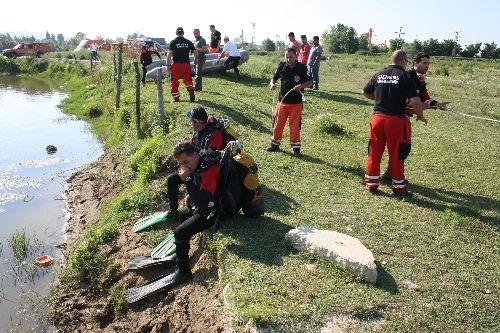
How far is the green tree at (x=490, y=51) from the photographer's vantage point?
4325 cm

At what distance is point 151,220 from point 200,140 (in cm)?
142

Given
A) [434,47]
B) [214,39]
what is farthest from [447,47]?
[214,39]

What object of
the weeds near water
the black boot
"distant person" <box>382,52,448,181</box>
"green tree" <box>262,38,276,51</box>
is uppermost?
"green tree" <box>262,38,276,51</box>

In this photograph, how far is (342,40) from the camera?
2061 inches

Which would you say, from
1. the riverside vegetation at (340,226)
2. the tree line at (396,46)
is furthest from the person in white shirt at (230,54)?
the tree line at (396,46)

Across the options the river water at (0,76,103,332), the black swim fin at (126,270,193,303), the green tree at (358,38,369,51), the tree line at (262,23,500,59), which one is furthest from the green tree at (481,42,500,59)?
the black swim fin at (126,270,193,303)

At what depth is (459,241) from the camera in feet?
18.6

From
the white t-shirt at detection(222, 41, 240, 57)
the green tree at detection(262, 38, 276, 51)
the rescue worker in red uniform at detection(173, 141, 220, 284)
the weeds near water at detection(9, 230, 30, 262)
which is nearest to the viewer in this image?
the rescue worker in red uniform at detection(173, 141, 220, 284)

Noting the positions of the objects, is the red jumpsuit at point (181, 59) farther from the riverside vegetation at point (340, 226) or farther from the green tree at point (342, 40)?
the green tree at point (342, 40)

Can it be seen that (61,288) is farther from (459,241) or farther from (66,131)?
(66,131)

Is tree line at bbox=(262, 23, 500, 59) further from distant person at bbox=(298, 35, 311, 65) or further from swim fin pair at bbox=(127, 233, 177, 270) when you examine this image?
swim fin pair at bbox=(127, 233, 177, 270)

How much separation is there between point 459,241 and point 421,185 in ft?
6.91

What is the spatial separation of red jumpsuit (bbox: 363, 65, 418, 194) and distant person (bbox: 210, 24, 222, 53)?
39.5ft

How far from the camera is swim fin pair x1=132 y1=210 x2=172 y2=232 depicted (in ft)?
22.0
